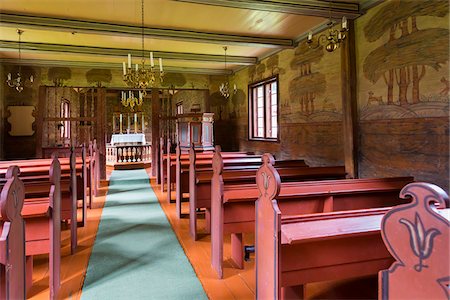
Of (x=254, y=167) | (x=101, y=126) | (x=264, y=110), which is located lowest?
(x=254, y=167)

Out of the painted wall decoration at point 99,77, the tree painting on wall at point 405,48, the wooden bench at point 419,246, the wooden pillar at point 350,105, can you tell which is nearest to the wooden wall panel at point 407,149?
the wooden pillar at point 350,105

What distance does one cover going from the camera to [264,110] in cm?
773

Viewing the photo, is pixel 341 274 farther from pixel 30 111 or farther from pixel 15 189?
pixel 30 111

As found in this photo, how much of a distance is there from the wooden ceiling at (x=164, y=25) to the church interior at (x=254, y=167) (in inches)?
1.2

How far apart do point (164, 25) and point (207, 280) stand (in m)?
4.24

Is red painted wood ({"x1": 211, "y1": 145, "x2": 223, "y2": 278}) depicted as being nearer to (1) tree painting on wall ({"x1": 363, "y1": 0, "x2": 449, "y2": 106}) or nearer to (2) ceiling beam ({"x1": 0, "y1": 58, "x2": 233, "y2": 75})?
(1) tree painting on wall ({"x1": 363, "y1": 0, "x2": 449, "y2": 106})

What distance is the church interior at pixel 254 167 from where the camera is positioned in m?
1.60

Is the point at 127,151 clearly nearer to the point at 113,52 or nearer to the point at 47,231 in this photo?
the point at 113,52

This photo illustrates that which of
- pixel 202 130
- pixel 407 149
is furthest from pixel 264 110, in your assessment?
pixel 407 149

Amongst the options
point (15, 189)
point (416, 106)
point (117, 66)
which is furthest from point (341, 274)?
point (117, 66)

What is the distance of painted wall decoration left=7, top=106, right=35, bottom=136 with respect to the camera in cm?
775

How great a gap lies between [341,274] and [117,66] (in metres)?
7.88

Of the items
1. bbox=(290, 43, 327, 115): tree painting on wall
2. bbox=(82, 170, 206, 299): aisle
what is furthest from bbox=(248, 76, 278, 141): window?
bbox=(82, 170, 206, 299): aisle

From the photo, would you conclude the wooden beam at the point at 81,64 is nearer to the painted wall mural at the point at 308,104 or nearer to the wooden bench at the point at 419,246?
the painted wall mural at the point at 308,104
